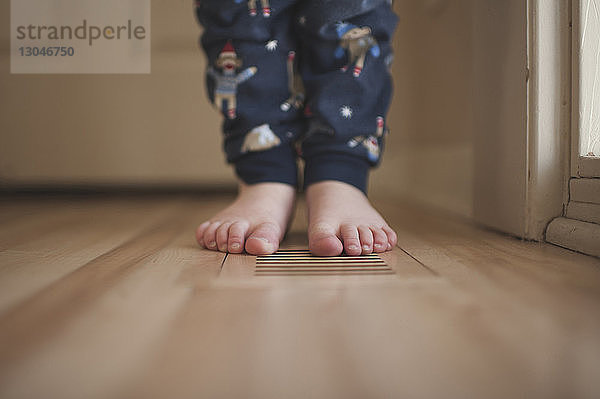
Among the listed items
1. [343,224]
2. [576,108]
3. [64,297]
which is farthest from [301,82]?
[64,297]

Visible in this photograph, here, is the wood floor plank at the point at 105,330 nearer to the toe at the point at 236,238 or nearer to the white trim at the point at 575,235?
the toe at the point at 236,238

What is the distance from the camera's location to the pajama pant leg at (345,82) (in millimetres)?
711

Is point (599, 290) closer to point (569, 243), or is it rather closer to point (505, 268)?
point (505, 268)

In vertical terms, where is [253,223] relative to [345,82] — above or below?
below

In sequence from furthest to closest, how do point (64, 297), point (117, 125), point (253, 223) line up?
point (117, 125) → point (253, 223) → point (64, 297)

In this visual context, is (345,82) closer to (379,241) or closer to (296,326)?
(379,241)

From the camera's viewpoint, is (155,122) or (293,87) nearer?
(293,87)

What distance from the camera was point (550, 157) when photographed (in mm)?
697

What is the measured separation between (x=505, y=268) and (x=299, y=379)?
33cm

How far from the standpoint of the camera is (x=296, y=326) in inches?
14.6

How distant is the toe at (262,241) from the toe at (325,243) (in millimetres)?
42

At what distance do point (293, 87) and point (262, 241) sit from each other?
254 mm

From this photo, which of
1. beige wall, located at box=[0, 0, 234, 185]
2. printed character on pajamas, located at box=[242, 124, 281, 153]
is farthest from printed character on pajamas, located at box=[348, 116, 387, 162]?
beige wall, located at box=[0, 0, 234, 185]

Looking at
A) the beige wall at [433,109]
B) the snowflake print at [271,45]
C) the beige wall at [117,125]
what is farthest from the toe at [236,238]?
the beige wall at [117,125]
